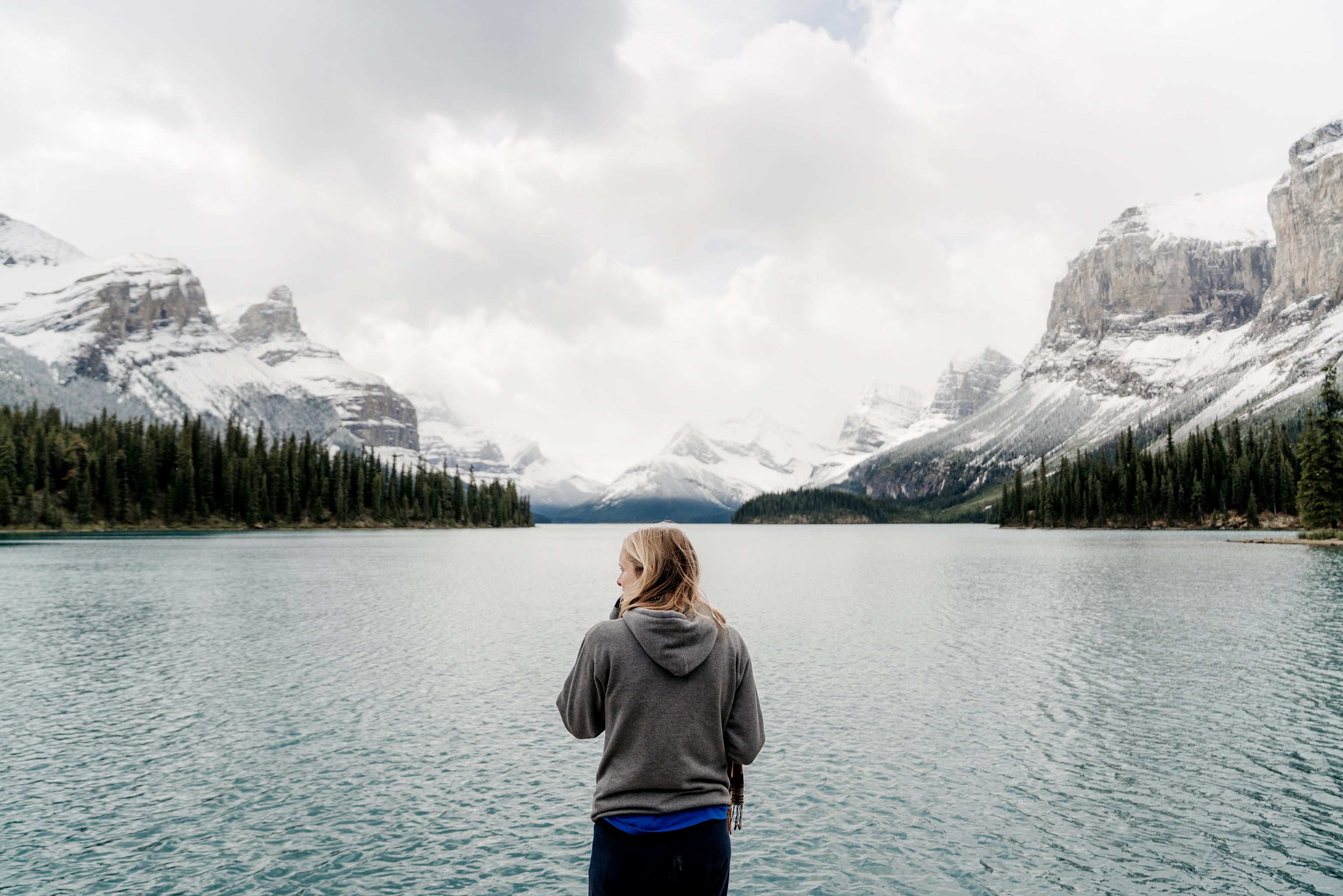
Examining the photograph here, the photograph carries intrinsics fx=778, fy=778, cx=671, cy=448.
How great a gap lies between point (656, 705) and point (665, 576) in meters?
0.87

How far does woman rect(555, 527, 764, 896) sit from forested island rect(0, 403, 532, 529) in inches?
5971

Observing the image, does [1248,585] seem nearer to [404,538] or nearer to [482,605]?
[482,605]

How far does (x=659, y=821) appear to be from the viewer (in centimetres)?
538

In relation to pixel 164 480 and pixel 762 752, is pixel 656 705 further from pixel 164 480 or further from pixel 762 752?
pixel 164 480

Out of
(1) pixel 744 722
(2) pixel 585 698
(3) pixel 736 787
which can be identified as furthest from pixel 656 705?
(3) pixel 736 787

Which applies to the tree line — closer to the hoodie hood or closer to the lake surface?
the lake surface

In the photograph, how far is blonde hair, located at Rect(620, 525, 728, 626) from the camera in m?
5.39

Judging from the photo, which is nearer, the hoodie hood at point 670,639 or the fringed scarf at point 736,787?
the hoodie hood at point 670,639

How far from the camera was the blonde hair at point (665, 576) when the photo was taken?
5.39 metres

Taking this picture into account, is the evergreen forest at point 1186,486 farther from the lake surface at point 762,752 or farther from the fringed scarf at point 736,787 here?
the fringed scarf at point 736,787

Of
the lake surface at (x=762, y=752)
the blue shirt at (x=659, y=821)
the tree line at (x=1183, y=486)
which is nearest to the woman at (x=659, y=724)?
the blue shirt at (x=659, y=821)

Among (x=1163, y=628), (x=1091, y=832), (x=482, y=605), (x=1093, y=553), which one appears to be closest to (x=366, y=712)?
(x=1091, y=832)

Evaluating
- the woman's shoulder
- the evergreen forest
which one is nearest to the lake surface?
the woman's shoulder

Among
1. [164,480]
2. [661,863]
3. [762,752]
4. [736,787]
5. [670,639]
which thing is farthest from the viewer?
[164,480]
